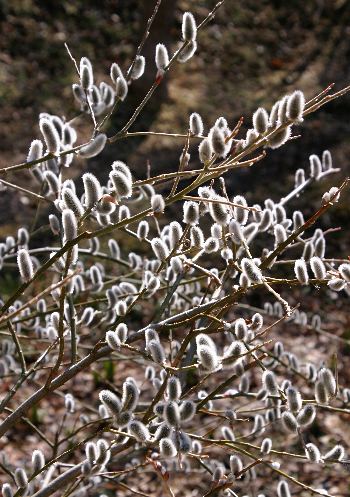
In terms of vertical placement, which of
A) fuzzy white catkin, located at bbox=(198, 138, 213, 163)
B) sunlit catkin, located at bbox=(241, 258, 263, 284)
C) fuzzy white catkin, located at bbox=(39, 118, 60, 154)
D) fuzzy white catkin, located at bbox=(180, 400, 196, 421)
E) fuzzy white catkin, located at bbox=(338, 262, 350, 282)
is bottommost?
fuzzy white catkin, located at bbox=(180, 400, 196, 421)

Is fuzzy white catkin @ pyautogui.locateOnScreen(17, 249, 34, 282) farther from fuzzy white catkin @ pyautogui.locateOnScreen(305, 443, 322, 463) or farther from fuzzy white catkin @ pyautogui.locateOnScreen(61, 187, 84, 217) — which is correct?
fuzzy white catkin @ pyautogui.locateOnScreen(305, 443, 322, 463)

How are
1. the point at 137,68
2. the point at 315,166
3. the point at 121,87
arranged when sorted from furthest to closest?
the point at 315,166, the point at 137,68, the point at 121,87

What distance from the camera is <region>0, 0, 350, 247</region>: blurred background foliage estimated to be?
736 centimetres

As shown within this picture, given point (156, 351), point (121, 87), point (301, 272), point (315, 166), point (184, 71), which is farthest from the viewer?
point (184, 71)

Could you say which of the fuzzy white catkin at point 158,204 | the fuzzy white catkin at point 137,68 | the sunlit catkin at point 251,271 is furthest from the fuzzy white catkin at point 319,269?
the fuzzy white catkin at point 137,68

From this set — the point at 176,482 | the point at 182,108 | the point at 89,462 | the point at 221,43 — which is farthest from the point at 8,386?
the point at 221,43

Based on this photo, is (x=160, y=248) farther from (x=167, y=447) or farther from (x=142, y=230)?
(x=167, y=447)

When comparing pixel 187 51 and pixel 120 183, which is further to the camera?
pixel 187 51

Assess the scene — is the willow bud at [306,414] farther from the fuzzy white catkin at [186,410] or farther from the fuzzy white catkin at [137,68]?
the fuzzy white catkin at [137,68]

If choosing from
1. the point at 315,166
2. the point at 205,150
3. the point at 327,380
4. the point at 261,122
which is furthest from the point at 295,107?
the point at 315,166

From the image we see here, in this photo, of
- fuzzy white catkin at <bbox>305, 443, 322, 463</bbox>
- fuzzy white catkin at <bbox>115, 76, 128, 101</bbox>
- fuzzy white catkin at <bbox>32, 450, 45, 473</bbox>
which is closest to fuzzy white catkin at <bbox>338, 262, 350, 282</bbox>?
fuzzy white catkin at <bbox>305, 443, 322, 463</bbox>

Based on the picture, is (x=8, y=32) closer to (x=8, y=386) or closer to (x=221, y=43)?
(x=221, y=43)

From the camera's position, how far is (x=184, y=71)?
9.05 metres

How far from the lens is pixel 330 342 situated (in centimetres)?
491
